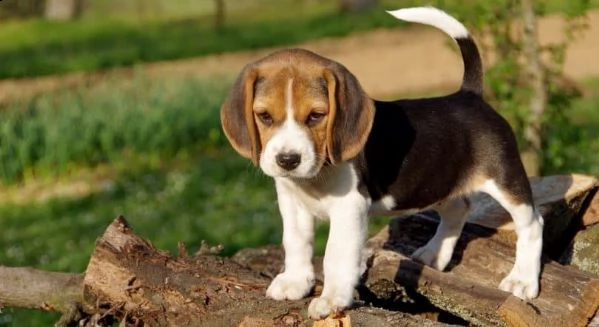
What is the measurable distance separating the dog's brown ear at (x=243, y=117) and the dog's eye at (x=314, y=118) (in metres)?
0.27

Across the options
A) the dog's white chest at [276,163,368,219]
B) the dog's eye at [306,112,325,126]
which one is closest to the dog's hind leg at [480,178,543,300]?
the dog's white chest at [276,163,368,219]

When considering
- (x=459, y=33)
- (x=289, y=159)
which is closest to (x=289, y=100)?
(x=289, y=159)

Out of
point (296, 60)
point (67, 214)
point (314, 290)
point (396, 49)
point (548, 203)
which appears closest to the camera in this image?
point (296, 60)

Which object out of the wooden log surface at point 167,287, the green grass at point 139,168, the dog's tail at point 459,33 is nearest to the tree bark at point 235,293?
the wooden log surface at point 167,287

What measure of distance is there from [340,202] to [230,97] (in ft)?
2.34

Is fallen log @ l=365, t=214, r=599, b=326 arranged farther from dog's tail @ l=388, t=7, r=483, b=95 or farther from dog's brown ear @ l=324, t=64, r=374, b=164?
dog's brown ear @ l=324, t=64, r=374, b=164

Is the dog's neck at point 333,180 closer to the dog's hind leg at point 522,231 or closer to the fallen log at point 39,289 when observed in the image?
the dog's hind leg at point 522,231

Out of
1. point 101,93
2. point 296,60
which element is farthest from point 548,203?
point 101,93

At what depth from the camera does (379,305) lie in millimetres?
6020

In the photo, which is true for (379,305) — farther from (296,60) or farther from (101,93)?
(101,93)

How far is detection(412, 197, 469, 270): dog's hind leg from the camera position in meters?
6.38

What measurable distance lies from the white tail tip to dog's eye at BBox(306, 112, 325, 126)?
110 cm

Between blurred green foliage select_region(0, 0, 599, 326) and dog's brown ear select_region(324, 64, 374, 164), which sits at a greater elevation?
dog's brown ear select_region(324, 64, 374, 164)

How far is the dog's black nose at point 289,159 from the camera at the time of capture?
4695 millimetres
